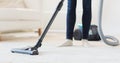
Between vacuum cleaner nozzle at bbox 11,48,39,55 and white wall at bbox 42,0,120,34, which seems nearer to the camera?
vacuum cleaner nozzle at bbox 11,48,39,55

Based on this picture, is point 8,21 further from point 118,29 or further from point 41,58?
point 118,29

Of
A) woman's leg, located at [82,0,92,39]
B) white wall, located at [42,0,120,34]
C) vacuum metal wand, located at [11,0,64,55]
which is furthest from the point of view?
white wall, located at [42,0,120,34]

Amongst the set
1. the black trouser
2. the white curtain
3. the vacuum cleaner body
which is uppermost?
the white curtain

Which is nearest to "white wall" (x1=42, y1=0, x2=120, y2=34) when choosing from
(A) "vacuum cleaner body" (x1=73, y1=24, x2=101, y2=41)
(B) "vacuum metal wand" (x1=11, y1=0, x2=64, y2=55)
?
(A) "vacuum cleaner body" (x1=73, y1=24, x2=101, y2=41)

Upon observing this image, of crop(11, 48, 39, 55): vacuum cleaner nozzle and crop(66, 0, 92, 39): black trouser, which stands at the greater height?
crop(66, 0, 92, 39): black trouser

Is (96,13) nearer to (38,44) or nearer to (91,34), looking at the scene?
(91,34)

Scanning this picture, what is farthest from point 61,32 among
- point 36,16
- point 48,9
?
point 36,16

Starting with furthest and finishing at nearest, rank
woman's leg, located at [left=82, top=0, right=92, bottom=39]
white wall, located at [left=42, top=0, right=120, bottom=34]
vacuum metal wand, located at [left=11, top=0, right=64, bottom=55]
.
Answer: white wall, located at [left=42, top=0, right=120, bottom=34]
woman's leg, located at [left=82, top=0, right=92, bottom=39]
vacuum metal wand, located at [left=11, top=0, right=64, bottom=55]

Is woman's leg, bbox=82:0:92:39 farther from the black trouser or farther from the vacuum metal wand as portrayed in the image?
the vacuum metal wand

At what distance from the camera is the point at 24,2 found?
3.39 m

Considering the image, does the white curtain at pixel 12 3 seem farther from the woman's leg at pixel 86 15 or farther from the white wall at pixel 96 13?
the woman's leg at pixel 86 15

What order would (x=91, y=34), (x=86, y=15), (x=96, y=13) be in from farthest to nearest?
1. (x=96, y=13)
2. (x=91, y=34)
3. (x=86, y=15)

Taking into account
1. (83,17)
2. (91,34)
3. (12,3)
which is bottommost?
(91,34)

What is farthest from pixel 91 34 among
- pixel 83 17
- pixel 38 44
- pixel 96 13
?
pixel 38 44
